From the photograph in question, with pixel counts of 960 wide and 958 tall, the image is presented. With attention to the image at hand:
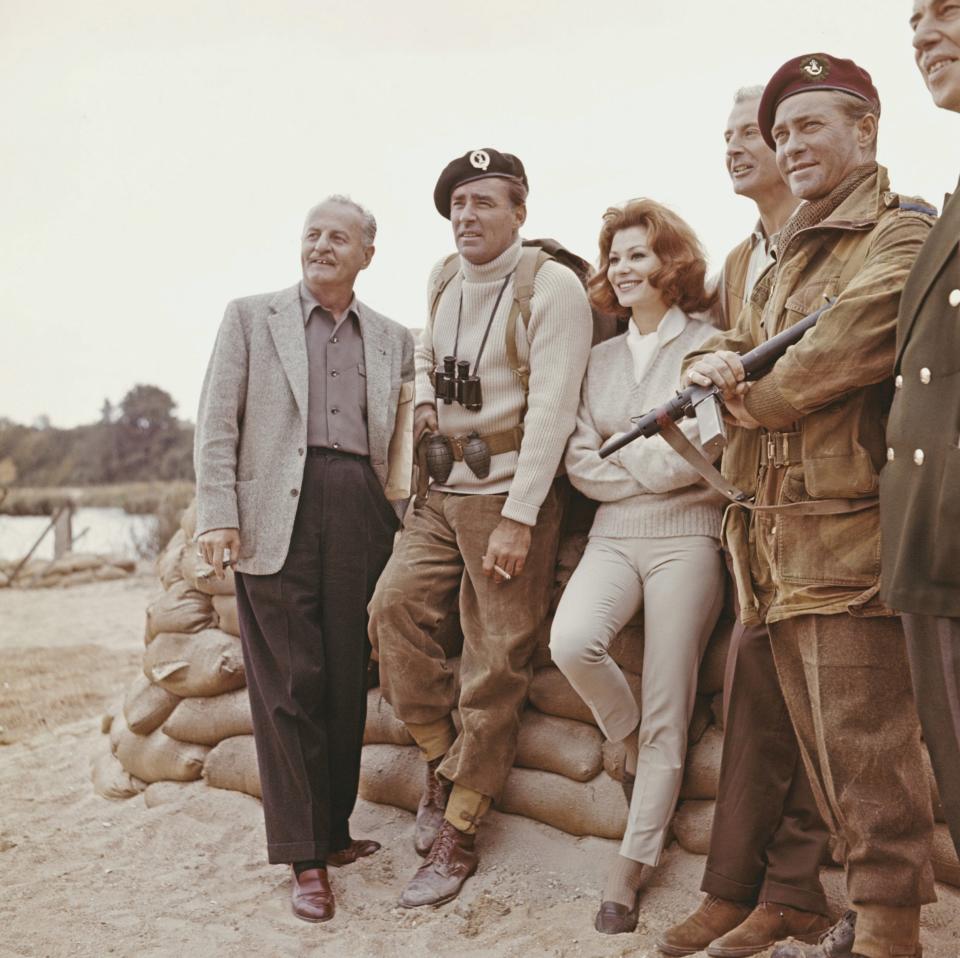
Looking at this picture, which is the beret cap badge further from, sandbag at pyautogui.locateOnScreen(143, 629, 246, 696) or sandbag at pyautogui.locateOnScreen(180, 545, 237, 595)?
sandbag at pyautogui.locateOnScreen(143, 629, 246, 696)

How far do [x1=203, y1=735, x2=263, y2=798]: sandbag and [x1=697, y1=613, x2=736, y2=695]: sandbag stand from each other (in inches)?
75.9

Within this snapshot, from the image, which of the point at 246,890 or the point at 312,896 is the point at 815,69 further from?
the point at 246,890

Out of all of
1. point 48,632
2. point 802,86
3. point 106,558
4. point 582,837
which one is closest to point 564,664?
point 582,837

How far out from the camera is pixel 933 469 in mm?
1964

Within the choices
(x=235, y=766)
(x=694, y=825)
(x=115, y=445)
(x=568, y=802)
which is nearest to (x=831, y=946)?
(x=694, y=825)

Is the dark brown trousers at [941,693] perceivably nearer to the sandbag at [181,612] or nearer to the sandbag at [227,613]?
the sandbag at [227,613]

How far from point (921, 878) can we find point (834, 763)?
0.99 feet

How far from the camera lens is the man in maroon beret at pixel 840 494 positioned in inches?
90.4

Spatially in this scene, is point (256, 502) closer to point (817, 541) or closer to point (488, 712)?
point (488, 712)

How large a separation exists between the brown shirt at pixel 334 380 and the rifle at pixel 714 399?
1261 mm

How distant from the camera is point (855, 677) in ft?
7.68

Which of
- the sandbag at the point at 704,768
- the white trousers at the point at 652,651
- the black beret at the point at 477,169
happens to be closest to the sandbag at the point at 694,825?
the sandbag at the point at 704,768

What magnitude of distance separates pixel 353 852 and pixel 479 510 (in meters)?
1.31

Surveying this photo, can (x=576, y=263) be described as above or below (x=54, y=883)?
above
